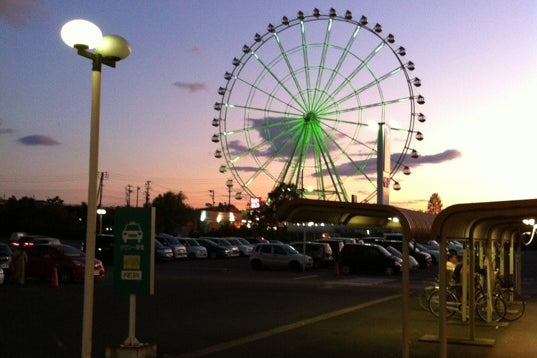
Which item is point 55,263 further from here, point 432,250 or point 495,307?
point 432,250

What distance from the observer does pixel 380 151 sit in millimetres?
33875

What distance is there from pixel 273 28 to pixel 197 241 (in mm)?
16130

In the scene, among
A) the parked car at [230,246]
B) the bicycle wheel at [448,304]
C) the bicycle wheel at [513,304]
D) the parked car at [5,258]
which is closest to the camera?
the bicycle wheel at [448,304]

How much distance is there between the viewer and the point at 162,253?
4481cm

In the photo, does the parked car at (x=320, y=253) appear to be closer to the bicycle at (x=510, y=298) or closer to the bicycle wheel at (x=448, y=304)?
the bicycle at (x=510, y=298)

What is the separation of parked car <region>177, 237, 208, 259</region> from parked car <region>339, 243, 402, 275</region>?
52.1 feet

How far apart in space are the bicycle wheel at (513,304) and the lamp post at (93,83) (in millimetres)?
10942

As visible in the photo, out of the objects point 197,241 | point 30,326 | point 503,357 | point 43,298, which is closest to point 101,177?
point 197,241

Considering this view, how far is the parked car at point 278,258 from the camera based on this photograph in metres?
38.1

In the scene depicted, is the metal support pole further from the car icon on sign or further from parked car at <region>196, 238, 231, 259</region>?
parked car at <region>196, 238, 231, 259</region>

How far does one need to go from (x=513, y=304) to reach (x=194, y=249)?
3350 cm

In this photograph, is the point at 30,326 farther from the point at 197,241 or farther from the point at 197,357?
the point at 197,241

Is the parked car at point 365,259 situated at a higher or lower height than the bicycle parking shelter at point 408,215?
lower

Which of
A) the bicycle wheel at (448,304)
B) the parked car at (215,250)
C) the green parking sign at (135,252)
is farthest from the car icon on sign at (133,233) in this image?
the parked car at (215,250)
